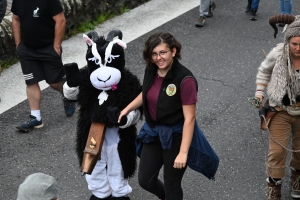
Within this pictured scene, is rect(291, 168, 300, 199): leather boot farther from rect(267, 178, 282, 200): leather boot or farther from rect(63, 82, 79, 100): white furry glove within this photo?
rect(63, 82, 79, 100): white furry glove

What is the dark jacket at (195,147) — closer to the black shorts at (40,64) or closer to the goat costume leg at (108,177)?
the goat costume leg at (108,177)

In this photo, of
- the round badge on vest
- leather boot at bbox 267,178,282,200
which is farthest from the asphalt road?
the round badge on vest

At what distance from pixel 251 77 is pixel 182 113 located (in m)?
3.22

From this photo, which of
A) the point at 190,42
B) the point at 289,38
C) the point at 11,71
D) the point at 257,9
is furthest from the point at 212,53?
the point at 289,38

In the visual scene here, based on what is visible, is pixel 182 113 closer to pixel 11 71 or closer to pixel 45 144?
pixel 45 144

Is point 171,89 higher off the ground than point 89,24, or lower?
higher

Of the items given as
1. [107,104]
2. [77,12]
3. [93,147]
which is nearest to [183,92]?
[107,104]

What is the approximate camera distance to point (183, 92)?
14.1ft

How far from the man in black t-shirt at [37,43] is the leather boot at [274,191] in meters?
2.21

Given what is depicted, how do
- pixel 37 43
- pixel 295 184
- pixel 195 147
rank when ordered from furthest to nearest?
pixel 37 43 < pixel 295 184 < pixel 195 147

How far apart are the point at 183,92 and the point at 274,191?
1.31m

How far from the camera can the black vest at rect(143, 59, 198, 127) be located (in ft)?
14.3

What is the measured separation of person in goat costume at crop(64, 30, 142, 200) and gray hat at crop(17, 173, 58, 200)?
1223 millimetres

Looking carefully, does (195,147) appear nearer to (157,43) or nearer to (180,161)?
(180,161)
